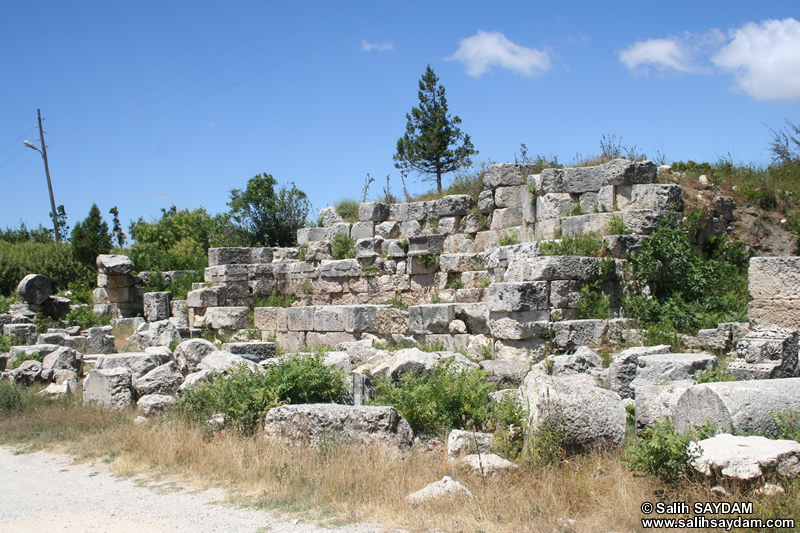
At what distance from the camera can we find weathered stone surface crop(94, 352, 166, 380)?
32.3 ft

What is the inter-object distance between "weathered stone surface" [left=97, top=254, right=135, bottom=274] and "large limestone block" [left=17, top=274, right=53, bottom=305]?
1549mm

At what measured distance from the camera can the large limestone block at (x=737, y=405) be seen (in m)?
5.39

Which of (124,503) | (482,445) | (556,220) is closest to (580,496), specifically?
(482,445)

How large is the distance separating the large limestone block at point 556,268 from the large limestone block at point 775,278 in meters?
2.25

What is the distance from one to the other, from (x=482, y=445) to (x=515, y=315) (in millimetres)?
3869

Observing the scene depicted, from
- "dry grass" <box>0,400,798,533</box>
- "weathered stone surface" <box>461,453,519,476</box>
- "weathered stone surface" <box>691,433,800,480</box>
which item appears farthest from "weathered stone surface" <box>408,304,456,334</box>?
"weathered stone surface" <box>691,433,800,480</box>

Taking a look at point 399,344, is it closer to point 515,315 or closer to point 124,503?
point 515,315

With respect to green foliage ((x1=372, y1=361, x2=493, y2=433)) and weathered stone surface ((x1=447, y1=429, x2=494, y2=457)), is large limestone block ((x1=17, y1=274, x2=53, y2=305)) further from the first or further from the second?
weathered stone surface ((x1=447, y1=429, x2=494, y2=457))

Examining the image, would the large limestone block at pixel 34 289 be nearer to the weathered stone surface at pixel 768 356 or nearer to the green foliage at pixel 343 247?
the green foliage at pixel 343 247

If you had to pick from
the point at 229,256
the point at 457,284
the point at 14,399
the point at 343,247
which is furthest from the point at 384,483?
the point at 229,256

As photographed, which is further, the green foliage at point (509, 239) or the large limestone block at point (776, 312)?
the green foliage at point (509, 239)

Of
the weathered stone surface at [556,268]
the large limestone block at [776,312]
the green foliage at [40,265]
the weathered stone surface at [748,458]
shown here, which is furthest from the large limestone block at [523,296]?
the green foliage at [40,265]

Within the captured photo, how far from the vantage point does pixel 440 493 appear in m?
5.37

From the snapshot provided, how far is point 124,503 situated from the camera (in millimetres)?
5945
